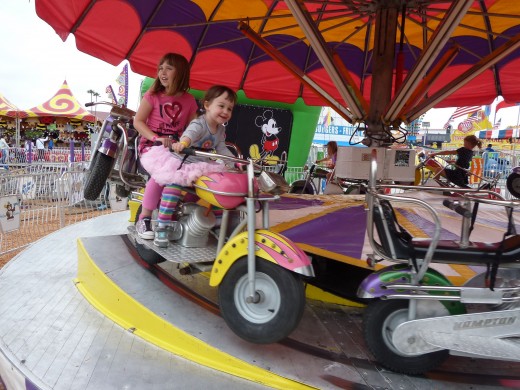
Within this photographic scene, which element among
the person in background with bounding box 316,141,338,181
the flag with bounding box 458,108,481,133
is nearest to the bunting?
the flag with bounding box 458,108,481,133

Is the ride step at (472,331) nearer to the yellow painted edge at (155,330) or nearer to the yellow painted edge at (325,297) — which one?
the yellow painted edge at (155,330)

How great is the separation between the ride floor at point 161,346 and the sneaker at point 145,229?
1.10 ft

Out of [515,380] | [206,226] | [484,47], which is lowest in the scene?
[515,380]

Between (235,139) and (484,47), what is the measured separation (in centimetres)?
600

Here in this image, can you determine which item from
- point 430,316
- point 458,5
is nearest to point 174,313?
point 430,316

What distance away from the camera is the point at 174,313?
2244 mm

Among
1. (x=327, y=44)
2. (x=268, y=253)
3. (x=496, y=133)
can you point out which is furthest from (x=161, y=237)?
(x=496, y=133)

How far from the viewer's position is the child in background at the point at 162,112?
102 inches

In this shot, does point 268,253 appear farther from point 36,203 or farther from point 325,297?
point 36,203

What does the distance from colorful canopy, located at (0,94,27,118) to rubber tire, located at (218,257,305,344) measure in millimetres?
22533

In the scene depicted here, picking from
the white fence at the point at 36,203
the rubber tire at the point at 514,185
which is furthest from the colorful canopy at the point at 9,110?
the rubber tire at the point at 514,185

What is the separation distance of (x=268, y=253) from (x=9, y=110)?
23779 mm

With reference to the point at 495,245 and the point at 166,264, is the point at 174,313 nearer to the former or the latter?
the point at 166,264

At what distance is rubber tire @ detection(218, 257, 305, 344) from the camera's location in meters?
1.81
